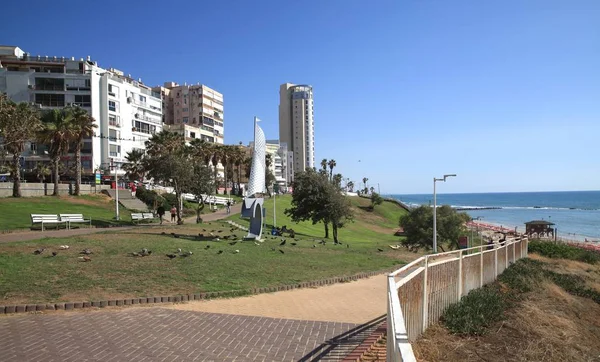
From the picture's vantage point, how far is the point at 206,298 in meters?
11.9

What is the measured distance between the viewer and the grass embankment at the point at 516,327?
7.94 meters

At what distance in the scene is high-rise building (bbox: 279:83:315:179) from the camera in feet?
585

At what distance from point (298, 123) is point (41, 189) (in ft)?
456

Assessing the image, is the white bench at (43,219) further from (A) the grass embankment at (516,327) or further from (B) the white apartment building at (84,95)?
(B) the white apartment building at (84,95)

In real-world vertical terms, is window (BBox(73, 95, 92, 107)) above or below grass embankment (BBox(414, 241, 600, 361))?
above

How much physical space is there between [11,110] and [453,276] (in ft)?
122

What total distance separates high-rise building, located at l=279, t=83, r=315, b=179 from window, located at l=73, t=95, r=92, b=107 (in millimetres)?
112166

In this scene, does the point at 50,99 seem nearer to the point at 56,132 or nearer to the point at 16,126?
the point at 56,132

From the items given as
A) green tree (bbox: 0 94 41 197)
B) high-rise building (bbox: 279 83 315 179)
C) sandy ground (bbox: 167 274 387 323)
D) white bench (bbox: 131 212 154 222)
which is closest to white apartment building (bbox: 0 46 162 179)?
green tree (bbox: 0 94 41 197)

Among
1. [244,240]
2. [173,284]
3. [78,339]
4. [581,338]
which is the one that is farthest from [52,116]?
[581,338]

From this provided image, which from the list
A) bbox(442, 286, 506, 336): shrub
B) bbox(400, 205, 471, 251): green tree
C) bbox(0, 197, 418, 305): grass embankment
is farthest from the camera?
bbox(400, 205, 471, 251): green tree

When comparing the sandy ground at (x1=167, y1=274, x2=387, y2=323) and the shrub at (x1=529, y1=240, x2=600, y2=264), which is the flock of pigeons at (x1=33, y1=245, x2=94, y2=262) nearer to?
the sandy ground at (x1=167, y1=274, x2=387, y2=323)

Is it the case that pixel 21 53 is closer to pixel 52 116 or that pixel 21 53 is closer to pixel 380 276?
pixel 52 116

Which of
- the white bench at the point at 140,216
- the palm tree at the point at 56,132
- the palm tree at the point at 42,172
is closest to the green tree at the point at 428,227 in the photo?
the white bench at the point at 140,216
